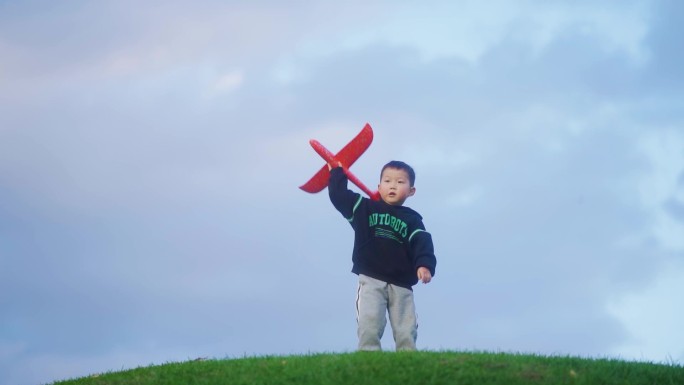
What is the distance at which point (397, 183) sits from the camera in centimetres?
1267

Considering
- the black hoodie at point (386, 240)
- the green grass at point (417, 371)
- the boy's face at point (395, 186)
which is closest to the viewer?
the green grass at point (417, 371)

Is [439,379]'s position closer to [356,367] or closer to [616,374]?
[356,367]

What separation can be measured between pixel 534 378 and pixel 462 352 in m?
1.34

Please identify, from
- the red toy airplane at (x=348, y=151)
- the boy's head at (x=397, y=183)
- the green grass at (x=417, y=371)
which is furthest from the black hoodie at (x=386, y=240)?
the green grass at (x=417, y=371)

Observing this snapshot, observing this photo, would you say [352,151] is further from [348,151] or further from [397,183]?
[397,183]

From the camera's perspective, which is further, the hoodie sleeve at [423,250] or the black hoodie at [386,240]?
the black hoodie at [386,240]

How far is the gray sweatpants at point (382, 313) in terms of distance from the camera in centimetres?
1224

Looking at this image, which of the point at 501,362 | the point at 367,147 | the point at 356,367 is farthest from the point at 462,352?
the point at 367,147

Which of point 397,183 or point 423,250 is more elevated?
point 397,183

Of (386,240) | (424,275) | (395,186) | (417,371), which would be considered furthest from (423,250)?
(417,371)

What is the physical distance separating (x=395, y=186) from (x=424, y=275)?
1.16 metres

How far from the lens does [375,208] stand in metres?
12.7

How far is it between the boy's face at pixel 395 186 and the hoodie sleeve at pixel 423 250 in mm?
461

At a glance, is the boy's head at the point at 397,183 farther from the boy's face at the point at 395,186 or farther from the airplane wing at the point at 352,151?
the airplane wing at the point at 352,151
